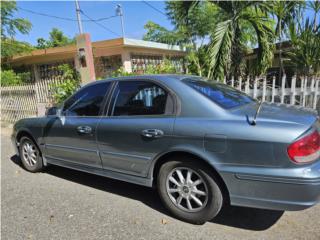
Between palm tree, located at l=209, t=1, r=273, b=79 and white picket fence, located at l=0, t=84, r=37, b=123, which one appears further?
white picket fence, located at l=0, t=84, r=37, b=123

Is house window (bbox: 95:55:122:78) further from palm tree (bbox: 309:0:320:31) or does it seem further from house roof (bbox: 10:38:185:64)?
palm tree (bbox: 309:0:320:31)

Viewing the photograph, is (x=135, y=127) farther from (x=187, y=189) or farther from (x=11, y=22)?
(x=11, y=22)

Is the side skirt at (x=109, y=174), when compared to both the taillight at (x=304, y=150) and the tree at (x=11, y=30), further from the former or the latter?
the tree at (x=11, y=30)

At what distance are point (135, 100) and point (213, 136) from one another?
1197mm

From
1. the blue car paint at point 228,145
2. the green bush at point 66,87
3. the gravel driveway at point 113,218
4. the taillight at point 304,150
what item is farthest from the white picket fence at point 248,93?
the taillight at point 304,150

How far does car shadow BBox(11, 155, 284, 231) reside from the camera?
306 centimetres

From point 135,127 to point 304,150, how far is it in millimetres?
1775

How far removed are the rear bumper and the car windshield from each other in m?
0.79

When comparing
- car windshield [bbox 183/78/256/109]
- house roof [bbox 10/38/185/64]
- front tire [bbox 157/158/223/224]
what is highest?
house roof [bbox 10/38/185/64]

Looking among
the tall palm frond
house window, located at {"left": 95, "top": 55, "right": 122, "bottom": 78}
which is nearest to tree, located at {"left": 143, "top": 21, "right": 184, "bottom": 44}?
house window, located at {"left": 95, "top": 55, "right": 122, "bottom": 78}

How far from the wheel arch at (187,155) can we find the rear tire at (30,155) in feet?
8.25

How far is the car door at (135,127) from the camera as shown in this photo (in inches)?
124

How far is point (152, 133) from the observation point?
3145 millimetres

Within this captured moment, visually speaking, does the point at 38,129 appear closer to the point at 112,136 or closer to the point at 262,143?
the point at 112,136
